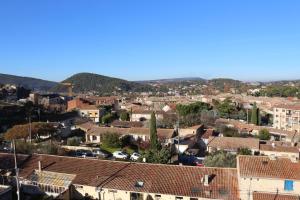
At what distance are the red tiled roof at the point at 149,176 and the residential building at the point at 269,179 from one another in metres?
0.99

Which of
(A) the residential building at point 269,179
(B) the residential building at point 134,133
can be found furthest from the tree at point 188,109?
(A) the residential building at point 269,179

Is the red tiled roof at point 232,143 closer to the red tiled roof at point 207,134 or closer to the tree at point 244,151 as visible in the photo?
the tree at point 244,151

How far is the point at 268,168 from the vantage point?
Answer: 25.6 metres

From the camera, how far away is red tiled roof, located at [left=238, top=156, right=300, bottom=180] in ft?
81.3

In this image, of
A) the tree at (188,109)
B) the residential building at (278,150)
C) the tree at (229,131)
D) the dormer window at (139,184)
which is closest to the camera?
the dormer window at (139,184)

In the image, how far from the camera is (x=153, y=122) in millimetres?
49062

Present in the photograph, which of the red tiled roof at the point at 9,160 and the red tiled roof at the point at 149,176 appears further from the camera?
the red tiled roof at the point at 9,160

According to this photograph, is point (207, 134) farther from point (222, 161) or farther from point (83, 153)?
point (222, 161)

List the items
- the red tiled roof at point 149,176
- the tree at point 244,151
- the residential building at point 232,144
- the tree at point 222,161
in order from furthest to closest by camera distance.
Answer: the residential building at point 232,144
the tree at point 244,151
the tree at point 222,161
the red tiled roof at point 149,176

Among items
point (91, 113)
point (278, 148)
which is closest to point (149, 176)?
point (278, 148)

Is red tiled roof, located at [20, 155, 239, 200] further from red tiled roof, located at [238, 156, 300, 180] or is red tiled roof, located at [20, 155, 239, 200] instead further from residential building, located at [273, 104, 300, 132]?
residential building, located at [273, 104, 300, 132]

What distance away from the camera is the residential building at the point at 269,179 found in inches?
963

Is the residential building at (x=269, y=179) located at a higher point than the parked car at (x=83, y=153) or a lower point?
higher

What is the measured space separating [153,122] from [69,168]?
67.6 feet
